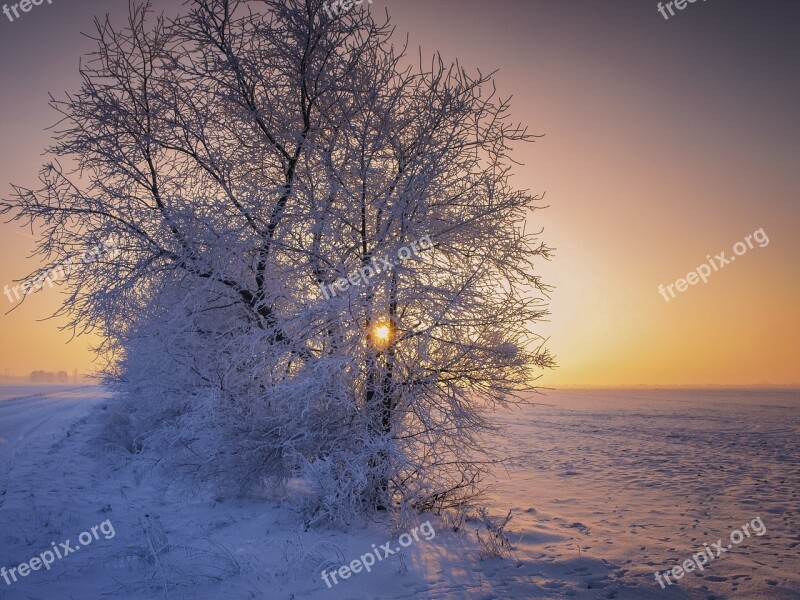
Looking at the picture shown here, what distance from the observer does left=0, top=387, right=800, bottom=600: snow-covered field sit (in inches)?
164

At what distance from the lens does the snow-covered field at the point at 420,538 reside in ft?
13.7

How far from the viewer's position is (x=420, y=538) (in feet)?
17.5

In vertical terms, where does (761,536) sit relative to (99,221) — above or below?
below

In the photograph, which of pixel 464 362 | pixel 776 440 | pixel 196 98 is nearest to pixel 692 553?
pixel 464 362

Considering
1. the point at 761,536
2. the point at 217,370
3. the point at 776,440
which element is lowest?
the point at 776,440

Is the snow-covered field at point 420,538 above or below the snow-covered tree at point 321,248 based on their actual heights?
below

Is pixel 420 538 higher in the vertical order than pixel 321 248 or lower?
lower

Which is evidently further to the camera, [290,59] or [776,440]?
[776,440]

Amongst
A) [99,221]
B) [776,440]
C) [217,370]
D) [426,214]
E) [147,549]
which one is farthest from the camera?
[776,440]

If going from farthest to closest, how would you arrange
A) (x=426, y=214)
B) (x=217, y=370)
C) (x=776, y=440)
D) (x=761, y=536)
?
(x=776, y=440)
(x=217, y=370)
(x=426, y=214)
(x=761, y=536)

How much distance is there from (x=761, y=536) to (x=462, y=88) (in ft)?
23.8

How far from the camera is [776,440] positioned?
14.3 meters

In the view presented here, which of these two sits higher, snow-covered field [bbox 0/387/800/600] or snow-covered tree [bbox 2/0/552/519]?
snow-covered tree [bbox 2/0/552/519]

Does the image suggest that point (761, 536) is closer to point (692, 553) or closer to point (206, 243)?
point (692, 553)
